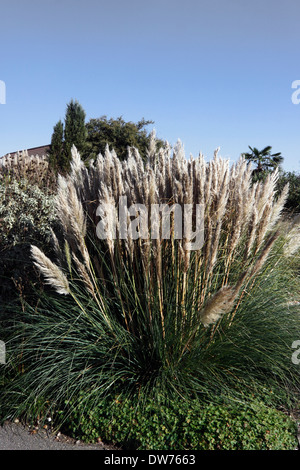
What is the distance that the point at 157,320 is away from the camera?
3.44 m

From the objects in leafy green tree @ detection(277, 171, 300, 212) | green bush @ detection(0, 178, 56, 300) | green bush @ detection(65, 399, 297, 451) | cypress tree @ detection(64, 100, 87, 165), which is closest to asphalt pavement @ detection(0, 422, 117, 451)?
green bush @ detection(65, 399, 297, 451)

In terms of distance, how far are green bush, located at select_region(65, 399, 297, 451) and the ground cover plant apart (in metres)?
0.09

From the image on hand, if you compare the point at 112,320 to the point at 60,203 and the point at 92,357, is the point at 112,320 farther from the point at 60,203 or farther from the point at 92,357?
the point at 60,203

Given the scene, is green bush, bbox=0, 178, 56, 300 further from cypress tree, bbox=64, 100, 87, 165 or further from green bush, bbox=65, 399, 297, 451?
cypress tree, bbox=64, 100, 87, 165

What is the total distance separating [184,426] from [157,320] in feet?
2.61

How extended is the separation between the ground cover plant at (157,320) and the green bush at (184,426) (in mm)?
89

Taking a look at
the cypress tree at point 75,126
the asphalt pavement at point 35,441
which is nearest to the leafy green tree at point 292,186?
the cypress tree at point 75,126

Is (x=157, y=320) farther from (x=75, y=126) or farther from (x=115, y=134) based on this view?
(x=115, y=134)

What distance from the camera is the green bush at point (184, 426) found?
298cm

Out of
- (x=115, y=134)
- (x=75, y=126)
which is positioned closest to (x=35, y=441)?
(x=75, y=126)

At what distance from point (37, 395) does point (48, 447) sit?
387 millimetres

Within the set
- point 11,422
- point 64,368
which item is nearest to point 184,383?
point 64,368

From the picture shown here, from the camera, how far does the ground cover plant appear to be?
3344 millimetres

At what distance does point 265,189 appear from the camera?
151 inches
